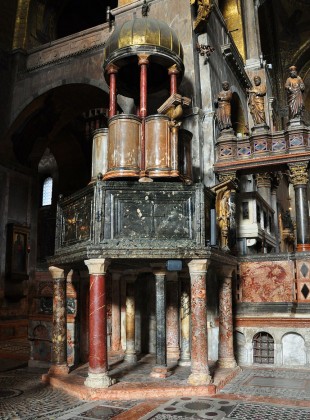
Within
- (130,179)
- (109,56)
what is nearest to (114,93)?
(109,56)

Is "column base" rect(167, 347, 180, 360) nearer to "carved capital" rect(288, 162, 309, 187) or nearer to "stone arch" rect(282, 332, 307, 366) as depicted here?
"stone arch" rect(282, 332, 307, 366)

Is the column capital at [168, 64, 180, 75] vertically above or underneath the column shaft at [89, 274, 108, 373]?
above

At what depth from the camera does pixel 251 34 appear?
19.1 metres

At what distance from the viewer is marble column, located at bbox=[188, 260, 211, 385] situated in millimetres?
7977

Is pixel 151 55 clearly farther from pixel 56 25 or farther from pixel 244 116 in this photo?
pixel 56 25

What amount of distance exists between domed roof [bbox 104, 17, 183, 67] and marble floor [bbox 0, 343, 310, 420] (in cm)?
671

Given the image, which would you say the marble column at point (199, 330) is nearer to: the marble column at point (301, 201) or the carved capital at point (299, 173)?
the marble column at point (301, 201)

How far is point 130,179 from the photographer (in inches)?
354

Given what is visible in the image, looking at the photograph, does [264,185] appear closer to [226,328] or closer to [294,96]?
[294,96]

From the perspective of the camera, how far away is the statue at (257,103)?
12922 millimetres

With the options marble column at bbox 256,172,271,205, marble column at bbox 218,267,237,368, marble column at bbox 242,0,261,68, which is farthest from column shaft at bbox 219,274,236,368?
marble column at bbox 242,0,261,68

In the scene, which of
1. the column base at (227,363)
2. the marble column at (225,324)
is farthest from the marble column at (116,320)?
the column base at (227,363)

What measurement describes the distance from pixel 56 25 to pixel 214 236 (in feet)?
46.0

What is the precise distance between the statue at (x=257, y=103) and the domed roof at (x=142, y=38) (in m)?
3.81
